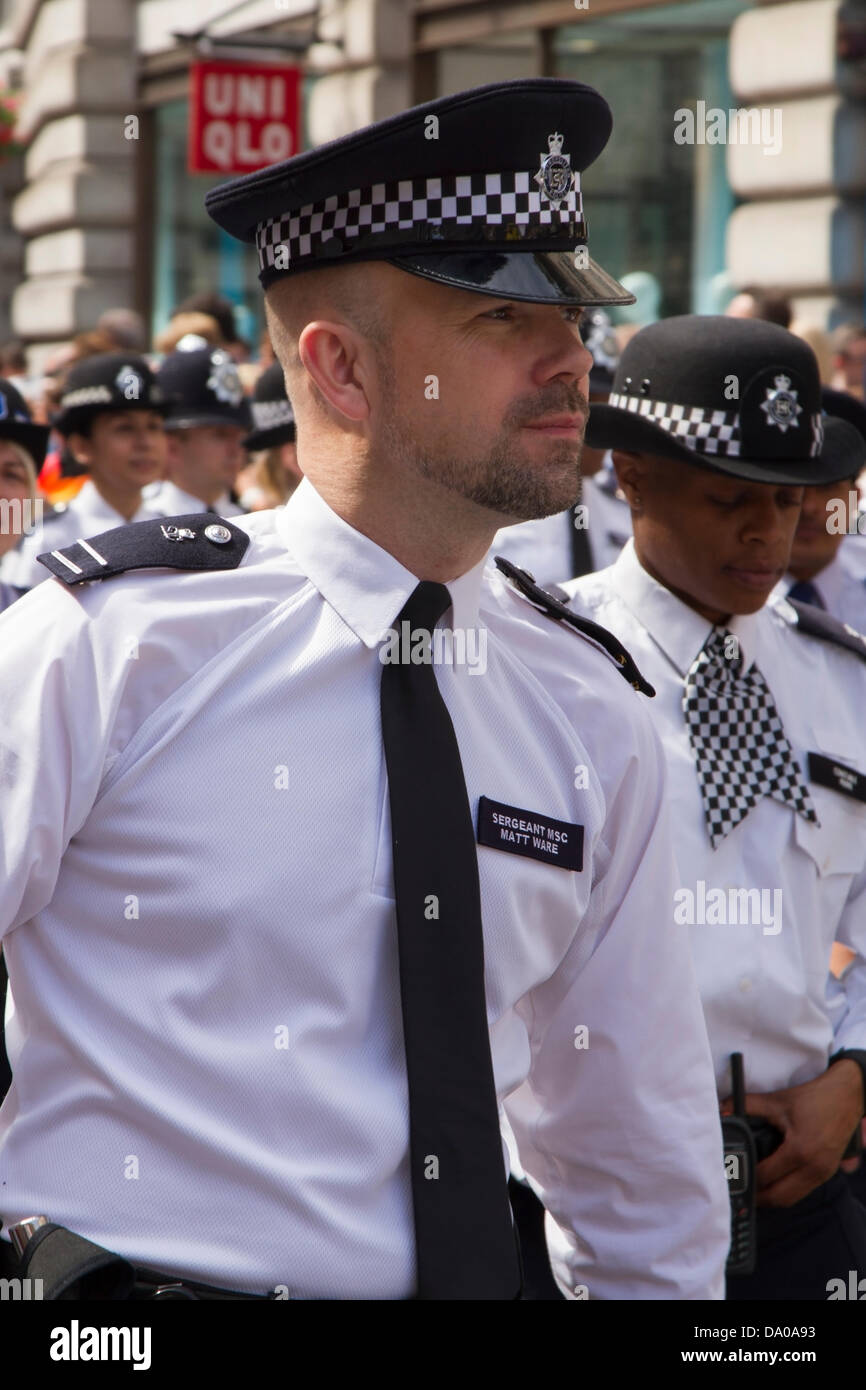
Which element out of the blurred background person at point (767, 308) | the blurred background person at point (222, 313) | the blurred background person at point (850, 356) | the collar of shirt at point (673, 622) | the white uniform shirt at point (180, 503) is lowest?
the collar of shirt at point (673, 622)

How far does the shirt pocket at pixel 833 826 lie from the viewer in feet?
10.8

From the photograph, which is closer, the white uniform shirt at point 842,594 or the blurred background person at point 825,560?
the blurred background person at point 825,560

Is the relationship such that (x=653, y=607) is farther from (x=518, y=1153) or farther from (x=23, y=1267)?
(x=23, y=1267)

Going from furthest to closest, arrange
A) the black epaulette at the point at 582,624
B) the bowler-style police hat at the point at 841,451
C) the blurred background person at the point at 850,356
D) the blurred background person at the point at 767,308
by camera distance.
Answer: the blurred background person at the point at 850,356 < the blurred background person at the point at 767,308 < the bowler-style police hat at the point at 841,451 < the black epaulette at the point at 582,624

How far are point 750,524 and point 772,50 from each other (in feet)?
23.9

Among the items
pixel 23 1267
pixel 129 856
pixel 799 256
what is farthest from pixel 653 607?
pixel 799 256

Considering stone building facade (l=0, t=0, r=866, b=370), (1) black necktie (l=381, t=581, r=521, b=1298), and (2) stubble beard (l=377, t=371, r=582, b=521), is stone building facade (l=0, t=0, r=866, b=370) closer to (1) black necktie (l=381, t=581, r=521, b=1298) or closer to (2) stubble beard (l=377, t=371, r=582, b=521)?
(2) stubble beard (l=377, t=371, r=582, b=521)

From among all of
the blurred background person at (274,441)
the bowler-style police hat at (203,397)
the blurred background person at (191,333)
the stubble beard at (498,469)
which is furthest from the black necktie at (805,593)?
the blurred background person at (191,333)

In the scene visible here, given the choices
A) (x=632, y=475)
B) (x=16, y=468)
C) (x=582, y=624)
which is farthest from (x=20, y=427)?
(x=582, y=624)

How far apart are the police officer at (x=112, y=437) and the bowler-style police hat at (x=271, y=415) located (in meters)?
0.57

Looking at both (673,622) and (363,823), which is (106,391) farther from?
(363,823)

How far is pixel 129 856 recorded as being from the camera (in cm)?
210

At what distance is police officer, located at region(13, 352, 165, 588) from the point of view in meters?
7.54

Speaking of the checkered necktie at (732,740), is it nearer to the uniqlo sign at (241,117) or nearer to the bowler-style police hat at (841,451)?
the bowler-style police hat at (841,451)
